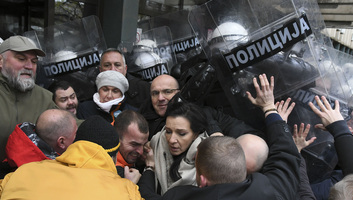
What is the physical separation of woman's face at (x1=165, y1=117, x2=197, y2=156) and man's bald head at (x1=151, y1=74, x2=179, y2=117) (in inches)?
22.1

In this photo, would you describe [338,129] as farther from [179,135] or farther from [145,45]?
[145,45]

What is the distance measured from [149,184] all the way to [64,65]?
215 cm

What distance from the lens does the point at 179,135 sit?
6.81ft

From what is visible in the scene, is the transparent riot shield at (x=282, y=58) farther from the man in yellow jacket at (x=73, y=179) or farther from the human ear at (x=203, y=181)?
the man in yellow jacket at (x=73, y=179)

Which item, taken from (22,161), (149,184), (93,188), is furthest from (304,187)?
(22,161)

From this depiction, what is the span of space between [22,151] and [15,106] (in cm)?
72

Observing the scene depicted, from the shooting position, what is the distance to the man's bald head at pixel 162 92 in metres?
2.67


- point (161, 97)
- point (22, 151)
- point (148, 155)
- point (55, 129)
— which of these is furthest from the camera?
point (161, 97)

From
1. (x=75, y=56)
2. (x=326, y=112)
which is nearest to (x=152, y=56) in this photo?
(x=75, y=56)

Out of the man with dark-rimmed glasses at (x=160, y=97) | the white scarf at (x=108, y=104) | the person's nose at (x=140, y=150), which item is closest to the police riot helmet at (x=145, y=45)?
the white scarf at (x=108, y=104)

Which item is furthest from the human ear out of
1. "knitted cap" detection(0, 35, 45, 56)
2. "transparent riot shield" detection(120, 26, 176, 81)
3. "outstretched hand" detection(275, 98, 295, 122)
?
"transparent riot shield" detection(120, 26, 176, 81)

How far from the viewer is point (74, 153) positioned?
4.94 ft

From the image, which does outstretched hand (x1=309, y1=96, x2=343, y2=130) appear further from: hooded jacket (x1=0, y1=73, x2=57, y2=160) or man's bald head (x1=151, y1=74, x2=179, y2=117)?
hooded jacket (x1=0, y1=73, x2=57, y2=160)

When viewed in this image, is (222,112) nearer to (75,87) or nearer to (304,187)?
(304,187)
